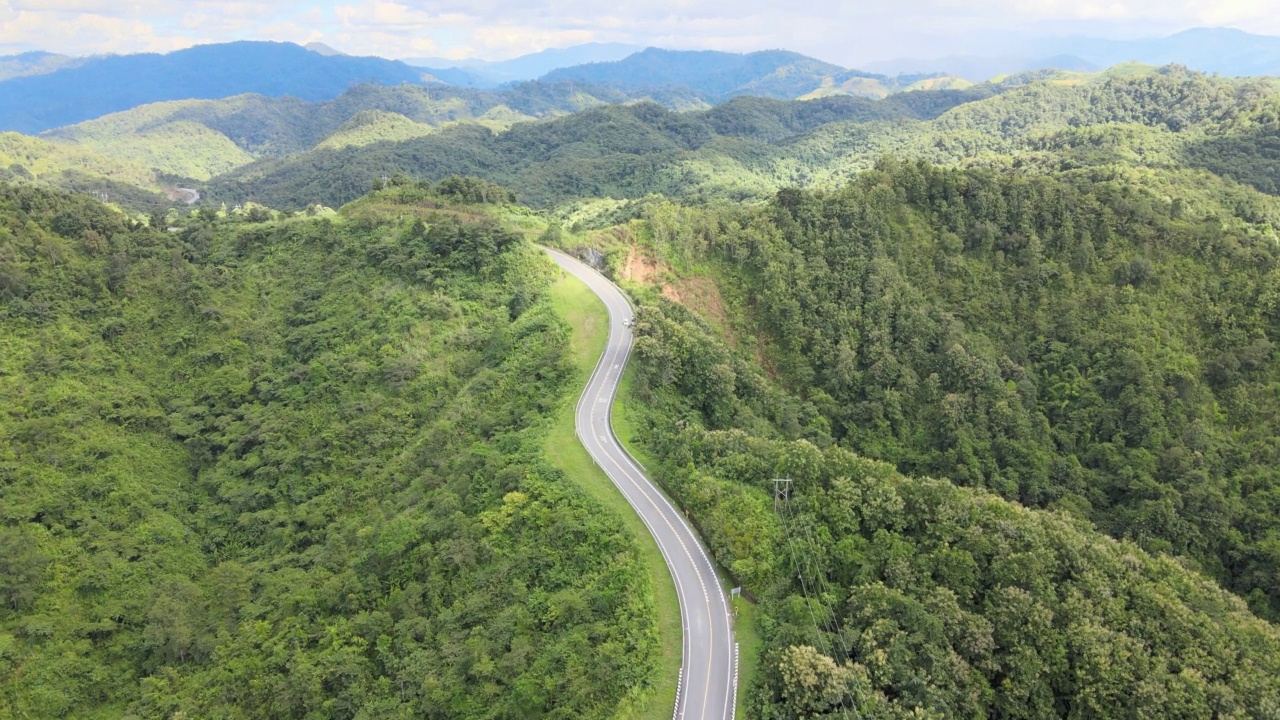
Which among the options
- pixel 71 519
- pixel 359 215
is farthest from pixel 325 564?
pixel 359 215

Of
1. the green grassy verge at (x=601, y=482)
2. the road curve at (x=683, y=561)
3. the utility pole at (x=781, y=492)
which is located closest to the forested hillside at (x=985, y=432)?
the utility pole at (x=781, y=492)

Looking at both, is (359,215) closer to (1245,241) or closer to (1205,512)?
(1205,512)

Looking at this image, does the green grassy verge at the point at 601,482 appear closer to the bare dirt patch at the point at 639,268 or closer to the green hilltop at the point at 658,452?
the green hilltop at the point at 658,452

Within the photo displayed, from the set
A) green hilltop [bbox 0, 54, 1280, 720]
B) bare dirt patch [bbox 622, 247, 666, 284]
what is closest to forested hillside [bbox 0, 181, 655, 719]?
green hilltop [bbox 0, 54, 1280, 720]

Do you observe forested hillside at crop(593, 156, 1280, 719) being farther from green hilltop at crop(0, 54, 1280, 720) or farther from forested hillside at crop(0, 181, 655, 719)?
forested hillside at crop(0, 181, 655, 719)

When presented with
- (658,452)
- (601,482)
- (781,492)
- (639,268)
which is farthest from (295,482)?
(639,268)

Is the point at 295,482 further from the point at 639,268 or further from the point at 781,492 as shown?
the point at 639,268
